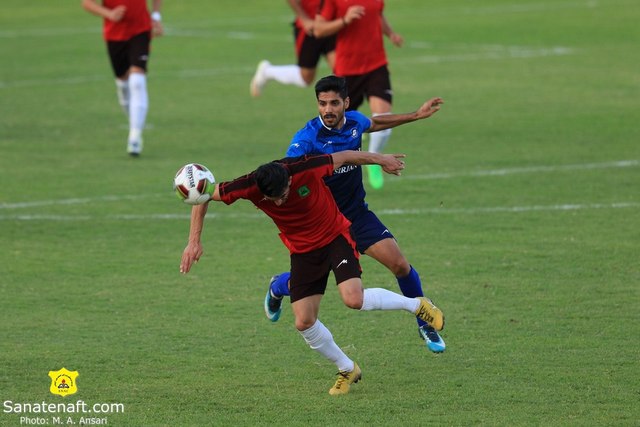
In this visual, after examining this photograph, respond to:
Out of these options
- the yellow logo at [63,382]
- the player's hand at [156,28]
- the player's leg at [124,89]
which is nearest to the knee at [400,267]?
the yellow logo at [63,382]

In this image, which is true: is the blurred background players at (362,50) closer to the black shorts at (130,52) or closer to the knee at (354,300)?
the black shorts at (130,52)

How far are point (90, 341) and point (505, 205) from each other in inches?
223

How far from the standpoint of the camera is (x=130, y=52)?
16016 mm

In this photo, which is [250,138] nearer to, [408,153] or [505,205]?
[408,153]

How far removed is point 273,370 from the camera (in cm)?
806

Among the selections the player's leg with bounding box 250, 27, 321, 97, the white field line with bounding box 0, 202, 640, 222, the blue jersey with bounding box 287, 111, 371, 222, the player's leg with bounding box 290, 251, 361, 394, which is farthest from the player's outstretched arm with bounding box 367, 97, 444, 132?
the player's leg with bounding box 250, 27, 321, 97

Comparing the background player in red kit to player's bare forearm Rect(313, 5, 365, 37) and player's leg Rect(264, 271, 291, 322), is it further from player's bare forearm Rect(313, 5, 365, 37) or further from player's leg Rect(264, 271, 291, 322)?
player's bare forearm Rect(313, 5, 365, 37)

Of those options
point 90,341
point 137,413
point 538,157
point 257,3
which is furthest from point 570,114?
point 257,3

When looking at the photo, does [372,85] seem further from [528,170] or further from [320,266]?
[320,266]

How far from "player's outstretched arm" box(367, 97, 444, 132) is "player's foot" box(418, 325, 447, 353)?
148 centimetres

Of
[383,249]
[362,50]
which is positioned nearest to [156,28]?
[362,50]

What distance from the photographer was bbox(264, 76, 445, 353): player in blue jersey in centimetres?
836

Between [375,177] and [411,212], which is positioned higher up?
[411,212]

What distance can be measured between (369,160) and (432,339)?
145 centimetres
